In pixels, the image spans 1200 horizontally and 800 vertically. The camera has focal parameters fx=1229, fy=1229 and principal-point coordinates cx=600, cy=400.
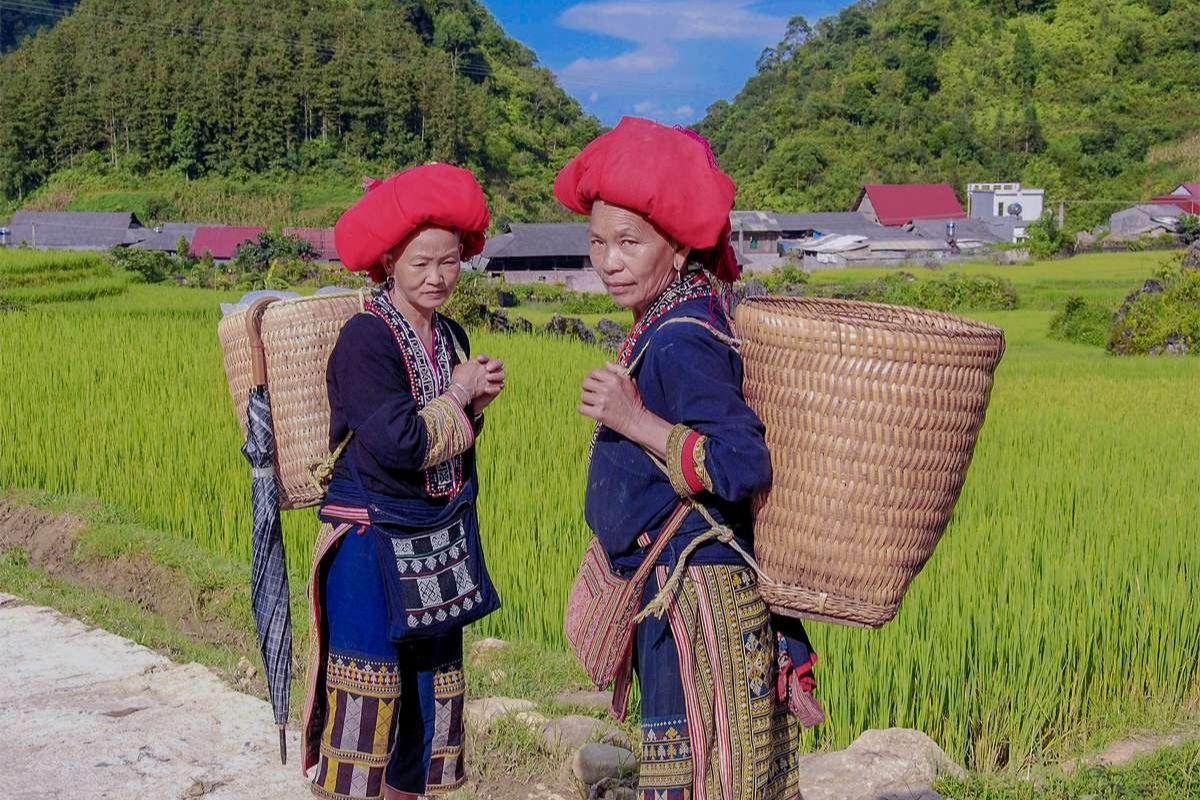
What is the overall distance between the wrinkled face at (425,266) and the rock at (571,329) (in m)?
10.7

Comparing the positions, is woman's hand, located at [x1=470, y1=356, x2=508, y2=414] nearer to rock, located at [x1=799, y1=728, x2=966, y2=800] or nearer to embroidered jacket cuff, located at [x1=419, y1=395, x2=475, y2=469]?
embroidered jacket cuff, located at [x1=419, y1=395, x2=475, y2=469]

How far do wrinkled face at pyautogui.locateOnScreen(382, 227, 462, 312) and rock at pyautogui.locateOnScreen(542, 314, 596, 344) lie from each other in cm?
1065

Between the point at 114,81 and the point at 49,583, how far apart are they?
46.1 m

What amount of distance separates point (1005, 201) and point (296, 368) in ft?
144

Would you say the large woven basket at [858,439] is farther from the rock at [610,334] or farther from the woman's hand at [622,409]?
the rock at [610,334]

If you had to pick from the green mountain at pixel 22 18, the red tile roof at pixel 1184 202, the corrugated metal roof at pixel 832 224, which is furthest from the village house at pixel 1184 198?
the green mountain at pixel 22 18

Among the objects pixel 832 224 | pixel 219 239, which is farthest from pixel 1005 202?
pixel 219 239

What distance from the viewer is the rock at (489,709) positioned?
9.84 ft

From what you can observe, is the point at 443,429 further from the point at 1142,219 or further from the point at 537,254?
the point at 1142,219

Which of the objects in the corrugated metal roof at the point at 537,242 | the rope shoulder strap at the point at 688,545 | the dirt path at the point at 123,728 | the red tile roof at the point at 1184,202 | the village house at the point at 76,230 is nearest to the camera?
the rope shoulder strap at the point at 688,545

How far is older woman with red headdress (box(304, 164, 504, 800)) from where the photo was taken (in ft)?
6.68

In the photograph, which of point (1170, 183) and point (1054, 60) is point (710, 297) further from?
point (1054, 60)

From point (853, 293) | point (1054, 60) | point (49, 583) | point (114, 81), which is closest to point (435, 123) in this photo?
point (114, 81)

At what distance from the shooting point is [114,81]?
150 feet
